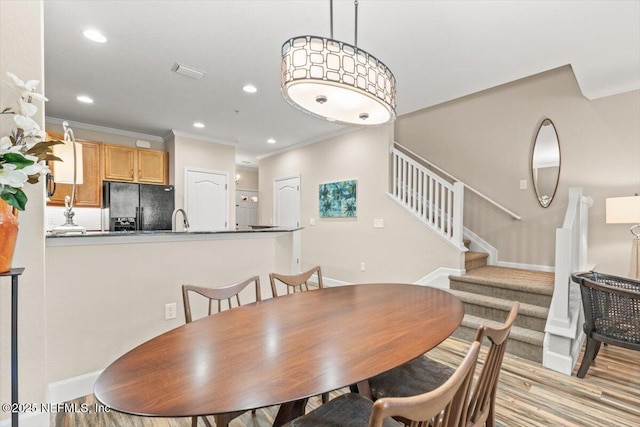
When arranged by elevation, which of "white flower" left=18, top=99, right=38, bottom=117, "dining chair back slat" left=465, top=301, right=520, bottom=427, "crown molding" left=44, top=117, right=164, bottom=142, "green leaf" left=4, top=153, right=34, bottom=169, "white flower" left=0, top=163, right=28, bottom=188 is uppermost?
"crown molding" left=44, top=117, right=164, bottom=142

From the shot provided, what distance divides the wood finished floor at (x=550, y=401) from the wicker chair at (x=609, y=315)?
20 centimetres

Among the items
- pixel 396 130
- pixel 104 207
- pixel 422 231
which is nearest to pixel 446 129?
pixel 396 130

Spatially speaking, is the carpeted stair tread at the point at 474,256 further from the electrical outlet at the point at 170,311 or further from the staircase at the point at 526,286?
the electrical outlet at the point at 170,311

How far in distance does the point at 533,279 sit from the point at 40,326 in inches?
166

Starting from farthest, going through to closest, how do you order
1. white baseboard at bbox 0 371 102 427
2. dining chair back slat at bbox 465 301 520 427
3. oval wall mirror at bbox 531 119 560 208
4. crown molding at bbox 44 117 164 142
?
1. crown molding at bbox 44 117 164 142
2. oval wall mirror at bbox 531 119 560 208
3. white baseboard at bbox 0 371 102 427
4. dining chair back slat at bbox 465 301 520 427

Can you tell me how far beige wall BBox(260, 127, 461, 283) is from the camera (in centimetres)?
405

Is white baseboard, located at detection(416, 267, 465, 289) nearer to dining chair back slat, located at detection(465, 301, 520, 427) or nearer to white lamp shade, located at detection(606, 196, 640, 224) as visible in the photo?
white lamp shade, located at detection(606, 196, 640, 224)

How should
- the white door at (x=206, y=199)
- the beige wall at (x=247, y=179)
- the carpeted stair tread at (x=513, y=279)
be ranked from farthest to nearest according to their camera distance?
1. the beige wall at (x=247, y=179)
2. the white door at (x=206, y=199)
3. the carpeted stair tread at (x=513, y=279)

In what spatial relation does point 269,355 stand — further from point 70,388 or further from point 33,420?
point 70,388

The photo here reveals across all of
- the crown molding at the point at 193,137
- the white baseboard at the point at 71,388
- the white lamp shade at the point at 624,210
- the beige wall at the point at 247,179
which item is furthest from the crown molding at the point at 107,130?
the white lamp shade at the point at 624,210

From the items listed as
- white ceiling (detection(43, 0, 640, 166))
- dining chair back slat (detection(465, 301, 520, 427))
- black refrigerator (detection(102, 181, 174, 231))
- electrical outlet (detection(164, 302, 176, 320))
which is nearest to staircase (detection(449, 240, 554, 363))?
dining chair back slat (detection(465, 301, 520, 427))

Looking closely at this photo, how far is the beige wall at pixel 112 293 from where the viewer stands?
1.97 meters

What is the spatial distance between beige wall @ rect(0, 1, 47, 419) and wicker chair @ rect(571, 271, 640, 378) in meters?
3.52

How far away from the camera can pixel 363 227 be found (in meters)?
4.80
